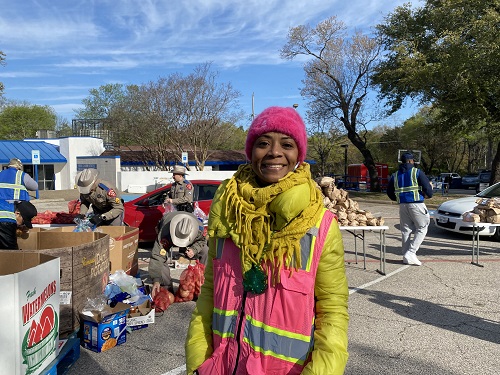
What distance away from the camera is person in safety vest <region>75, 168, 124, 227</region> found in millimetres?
6368

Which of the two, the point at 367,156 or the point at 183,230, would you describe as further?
the point at 367,156

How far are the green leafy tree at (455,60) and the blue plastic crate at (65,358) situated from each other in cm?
1945

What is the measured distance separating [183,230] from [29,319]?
283cm

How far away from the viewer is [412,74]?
67.7ft

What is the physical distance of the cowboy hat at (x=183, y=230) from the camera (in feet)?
18.0

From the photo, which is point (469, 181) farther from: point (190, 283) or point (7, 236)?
point (7, 236)

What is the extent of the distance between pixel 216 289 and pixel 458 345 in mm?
3819

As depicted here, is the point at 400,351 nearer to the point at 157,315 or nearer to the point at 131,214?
the point at 157,315

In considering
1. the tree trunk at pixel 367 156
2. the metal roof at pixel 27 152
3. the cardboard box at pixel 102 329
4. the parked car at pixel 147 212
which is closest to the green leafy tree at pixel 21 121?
the metal roof at pixel 27 152

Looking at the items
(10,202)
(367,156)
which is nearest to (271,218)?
(10,202)

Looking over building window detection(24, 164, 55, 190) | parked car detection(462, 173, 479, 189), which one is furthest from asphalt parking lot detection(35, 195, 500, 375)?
parked car detection(462, 173, 479, 189)

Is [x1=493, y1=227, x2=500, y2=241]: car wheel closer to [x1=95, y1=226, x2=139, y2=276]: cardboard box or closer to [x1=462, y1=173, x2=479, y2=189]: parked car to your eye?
[x1=95, y1=226, x2=139, y2=276]: cardboard box

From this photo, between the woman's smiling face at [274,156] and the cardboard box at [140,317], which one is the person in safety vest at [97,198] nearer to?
the cardboard box at [140,317]

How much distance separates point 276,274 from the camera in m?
1.60
